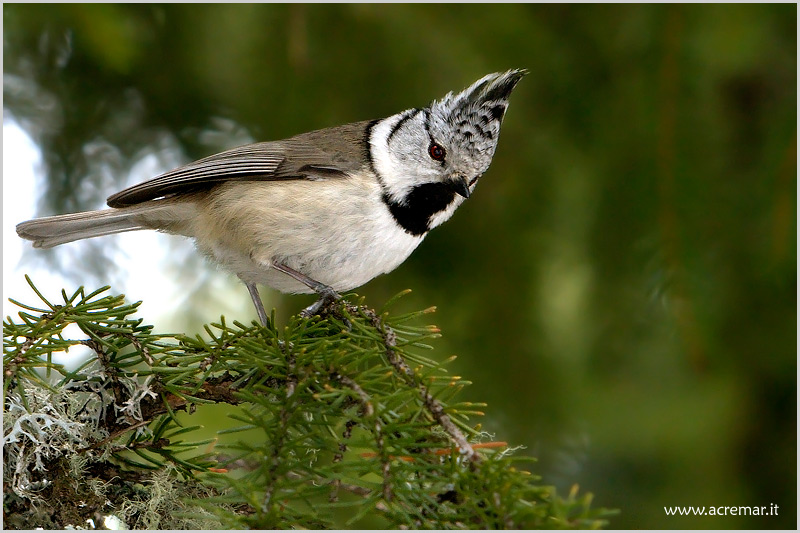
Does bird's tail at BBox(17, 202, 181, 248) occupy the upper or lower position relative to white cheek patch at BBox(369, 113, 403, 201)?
lower

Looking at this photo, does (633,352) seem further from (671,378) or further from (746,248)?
(746,248)

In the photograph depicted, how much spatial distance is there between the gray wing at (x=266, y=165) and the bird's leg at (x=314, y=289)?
39 cm

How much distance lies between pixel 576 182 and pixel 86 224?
1937 mm

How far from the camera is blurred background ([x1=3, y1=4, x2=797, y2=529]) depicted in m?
2.52

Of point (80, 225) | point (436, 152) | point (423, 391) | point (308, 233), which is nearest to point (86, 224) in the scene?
point (80, 225)

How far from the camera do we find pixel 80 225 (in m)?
2.79

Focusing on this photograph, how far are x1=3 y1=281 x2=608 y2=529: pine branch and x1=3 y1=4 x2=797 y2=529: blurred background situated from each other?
1.09 meters

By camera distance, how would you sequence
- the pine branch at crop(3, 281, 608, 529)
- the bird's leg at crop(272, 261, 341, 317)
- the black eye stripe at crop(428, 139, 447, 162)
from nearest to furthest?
the pine branch at crop(3, 281, 608, 529) < the bird's leg at crop(272, 261, 341, 317) < the black eye stripe at crop(428, 139, 447, 162)

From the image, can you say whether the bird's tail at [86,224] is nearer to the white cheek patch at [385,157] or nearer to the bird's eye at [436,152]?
the white cheek patch at [385,157]

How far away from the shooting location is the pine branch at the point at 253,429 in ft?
4.37

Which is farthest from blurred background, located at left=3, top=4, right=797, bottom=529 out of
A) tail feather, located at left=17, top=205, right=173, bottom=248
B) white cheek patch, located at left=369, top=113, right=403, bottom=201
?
tail feather, located at left=17, top=205, right=173, bottom=248

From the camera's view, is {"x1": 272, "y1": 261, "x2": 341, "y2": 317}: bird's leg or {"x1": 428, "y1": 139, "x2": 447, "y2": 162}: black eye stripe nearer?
{"x1": 272, "y1": 261, "x2": 341, "y2": 317}: bird's leg

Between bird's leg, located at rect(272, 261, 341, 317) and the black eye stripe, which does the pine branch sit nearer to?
bird's leg, located at rect(272, 261, 341, 317)

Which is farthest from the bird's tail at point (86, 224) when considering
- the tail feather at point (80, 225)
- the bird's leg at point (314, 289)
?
the bird's leg at point (314, 289)
